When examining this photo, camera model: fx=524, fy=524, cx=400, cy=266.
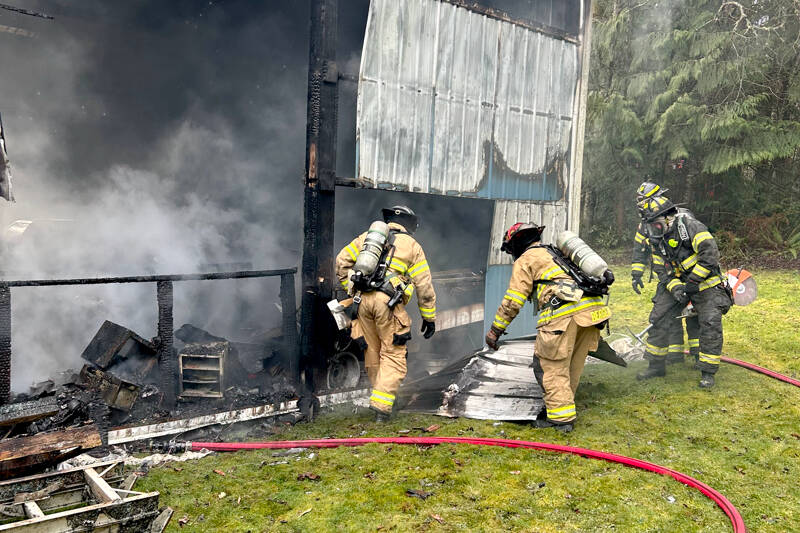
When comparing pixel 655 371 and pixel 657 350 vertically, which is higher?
pixel 657 350

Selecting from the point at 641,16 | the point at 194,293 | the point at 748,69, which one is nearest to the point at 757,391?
the point at 194,293

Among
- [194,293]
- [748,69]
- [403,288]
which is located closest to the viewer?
[403,288]

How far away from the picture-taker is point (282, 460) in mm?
4566

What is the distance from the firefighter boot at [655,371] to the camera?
6.62 meters

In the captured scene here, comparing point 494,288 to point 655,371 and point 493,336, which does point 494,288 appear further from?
point 493,336

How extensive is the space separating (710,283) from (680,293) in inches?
13.4

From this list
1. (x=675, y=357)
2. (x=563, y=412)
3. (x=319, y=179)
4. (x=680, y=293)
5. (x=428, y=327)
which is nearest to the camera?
(x=563, y=412)

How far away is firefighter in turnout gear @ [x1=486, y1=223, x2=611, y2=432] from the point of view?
504 centimetres

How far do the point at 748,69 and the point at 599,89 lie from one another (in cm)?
390

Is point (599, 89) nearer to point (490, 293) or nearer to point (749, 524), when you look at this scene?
point (490, 293)

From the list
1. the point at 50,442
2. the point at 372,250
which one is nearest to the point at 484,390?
the point at 372,250

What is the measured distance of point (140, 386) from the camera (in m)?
5.51

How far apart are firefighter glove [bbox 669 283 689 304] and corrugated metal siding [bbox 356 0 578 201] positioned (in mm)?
2453

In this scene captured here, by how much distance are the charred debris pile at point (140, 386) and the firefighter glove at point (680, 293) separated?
4690 mm
